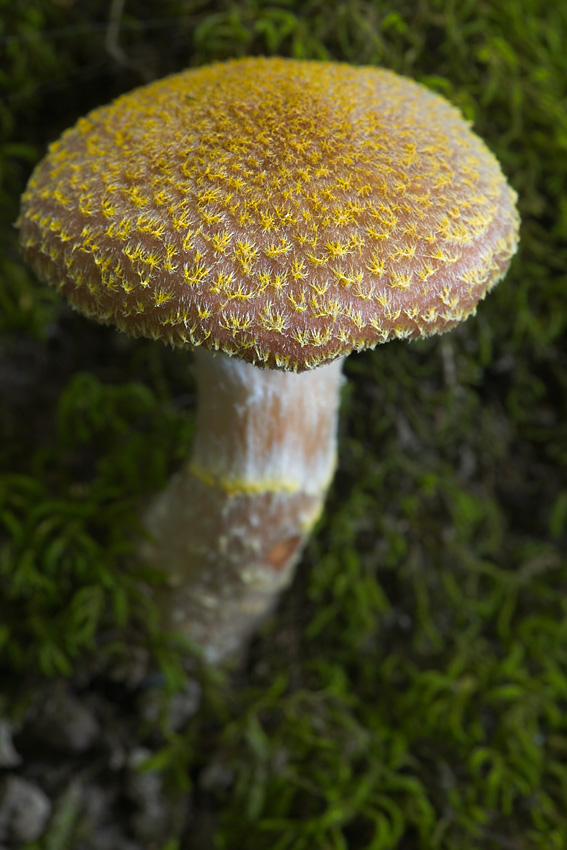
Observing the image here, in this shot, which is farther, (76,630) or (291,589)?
(291,589)

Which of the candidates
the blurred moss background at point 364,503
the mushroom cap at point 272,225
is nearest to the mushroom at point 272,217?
the mushroom cap at point 272,225

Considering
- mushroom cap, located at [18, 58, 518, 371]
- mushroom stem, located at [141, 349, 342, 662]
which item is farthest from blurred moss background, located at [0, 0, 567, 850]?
mushroom cap, located at [18, 58, 518, 371]

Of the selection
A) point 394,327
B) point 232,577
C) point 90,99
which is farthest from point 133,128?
point 232,577

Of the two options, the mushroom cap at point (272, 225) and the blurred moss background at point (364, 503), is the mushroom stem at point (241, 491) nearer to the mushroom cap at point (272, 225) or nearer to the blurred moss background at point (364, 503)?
the blurred moss background at point (364, 503)

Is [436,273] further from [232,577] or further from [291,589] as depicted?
[291,589]

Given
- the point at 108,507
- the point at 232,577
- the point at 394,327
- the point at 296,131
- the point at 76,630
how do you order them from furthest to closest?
the point at 108,507
the point at 76,630
the point at 232,577
the point at 296,131
the point at 394,327

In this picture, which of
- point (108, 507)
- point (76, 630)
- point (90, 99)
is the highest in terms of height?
point (90, 99)

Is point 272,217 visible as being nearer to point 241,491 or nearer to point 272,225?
point 272,225

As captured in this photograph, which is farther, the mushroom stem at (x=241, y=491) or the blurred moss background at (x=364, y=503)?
the blurred moss background at (x=364, y=503)

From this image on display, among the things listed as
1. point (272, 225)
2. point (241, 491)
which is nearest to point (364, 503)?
point (241, 491)
